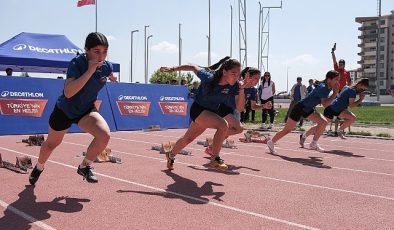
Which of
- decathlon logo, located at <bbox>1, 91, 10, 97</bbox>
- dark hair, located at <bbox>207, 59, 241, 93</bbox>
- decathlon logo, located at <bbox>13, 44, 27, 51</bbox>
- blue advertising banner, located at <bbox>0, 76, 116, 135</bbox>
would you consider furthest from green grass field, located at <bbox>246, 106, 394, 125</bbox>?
dark hair, located at <bbox>207, 59, 241, 93</bbox>

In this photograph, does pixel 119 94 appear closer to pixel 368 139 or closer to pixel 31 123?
pixel 31 123

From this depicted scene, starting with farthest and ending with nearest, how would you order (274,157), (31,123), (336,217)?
(31,123)
(274,157)
(336,217)

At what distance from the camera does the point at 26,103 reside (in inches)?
522

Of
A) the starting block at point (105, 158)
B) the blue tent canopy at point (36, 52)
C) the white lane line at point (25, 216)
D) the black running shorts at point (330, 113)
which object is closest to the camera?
the white lane line at point (25, 216)

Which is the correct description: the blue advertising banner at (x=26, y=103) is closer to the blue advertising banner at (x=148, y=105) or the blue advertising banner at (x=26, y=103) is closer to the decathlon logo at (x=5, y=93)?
the decathlon logo at (x=5, y=93)

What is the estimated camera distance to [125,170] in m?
6.95

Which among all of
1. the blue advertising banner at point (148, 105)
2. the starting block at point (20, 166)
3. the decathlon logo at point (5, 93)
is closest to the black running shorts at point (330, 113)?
the blue advertising banner at point (148, 105)

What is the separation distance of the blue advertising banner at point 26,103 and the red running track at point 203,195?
4319 mm

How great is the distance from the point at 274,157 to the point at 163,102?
331 inches

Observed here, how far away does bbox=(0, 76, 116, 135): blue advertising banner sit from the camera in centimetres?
1284

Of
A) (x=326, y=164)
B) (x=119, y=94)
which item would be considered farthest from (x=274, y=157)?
(x=119, y=94)

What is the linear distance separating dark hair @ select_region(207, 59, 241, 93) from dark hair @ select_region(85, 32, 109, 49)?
1958 mm

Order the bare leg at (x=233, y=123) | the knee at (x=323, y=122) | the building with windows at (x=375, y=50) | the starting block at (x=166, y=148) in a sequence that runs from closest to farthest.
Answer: the bare leg at (x=233, y=123)
the starting block at (x=166, y=148)
the knee at (x=323, y=122)
the building with windows at (x=375, y=50)

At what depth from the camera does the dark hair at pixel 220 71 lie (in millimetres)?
6301
